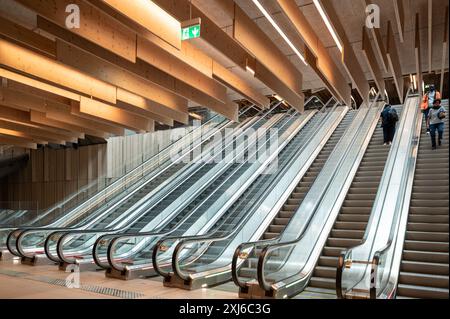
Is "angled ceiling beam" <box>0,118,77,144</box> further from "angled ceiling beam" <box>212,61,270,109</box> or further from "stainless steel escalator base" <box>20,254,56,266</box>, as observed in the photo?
"angled ceiling beam" <box>212,61,270,109</box>

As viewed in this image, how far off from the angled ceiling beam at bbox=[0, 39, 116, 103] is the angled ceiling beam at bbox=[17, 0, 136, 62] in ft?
4.28

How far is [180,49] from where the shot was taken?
18.5ft

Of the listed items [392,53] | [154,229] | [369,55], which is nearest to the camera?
[369,55]

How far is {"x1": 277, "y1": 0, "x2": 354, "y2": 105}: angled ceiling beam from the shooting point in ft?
17.4

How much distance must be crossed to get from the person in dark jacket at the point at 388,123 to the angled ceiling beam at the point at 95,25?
6.45 m

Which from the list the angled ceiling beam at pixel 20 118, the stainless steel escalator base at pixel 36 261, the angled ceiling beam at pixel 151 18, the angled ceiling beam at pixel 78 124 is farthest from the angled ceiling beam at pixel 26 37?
A: the stainless steel escalator base at pixel 36 261

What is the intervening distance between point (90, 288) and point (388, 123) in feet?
24.8

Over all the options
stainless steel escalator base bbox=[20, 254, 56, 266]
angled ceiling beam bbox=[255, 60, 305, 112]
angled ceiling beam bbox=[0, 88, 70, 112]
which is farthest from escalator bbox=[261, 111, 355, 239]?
angled ceiling beam bbox=[0, 88, 70, 112]

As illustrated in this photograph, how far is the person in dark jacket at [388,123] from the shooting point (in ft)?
31.9

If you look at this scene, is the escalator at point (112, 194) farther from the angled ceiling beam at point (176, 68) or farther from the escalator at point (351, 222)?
the escalator at point (351, 222)

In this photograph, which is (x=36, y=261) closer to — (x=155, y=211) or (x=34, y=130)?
(x=155, y=211)

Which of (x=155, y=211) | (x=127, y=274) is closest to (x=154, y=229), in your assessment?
(x=155, y=211)
